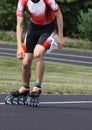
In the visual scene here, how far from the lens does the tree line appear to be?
4972 cm

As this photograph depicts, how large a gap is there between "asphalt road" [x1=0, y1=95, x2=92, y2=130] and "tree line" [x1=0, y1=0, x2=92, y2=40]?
38014 mm

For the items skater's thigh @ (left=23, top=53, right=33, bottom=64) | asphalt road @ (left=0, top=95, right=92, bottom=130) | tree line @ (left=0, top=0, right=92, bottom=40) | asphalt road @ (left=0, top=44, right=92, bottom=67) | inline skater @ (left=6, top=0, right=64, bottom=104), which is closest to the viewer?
asphalt road @ (left=0, top=95, right=92, bottom=130)

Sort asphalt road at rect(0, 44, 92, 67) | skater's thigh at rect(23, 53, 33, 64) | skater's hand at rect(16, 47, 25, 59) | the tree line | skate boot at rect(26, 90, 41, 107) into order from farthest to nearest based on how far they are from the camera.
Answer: the tree line
asphalt road at rect(0, 44, 92, 67)
skater's thigh at rect(23, 53, 33, 64)
skater's hand at rect(16, 47, 25, 59)
skate boot at rect(26, 90, 41, 107)

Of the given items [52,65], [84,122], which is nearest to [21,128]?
[84,122]

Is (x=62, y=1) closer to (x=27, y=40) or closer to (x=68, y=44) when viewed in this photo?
(x=68, y=44)

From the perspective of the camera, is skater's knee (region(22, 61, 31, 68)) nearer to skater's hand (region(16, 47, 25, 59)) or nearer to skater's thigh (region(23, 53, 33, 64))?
skater's thigh (region(23, 53, 33, 64))

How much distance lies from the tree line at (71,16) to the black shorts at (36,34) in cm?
3783

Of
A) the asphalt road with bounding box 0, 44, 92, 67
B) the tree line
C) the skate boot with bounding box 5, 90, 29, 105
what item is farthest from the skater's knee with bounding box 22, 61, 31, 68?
the tree line

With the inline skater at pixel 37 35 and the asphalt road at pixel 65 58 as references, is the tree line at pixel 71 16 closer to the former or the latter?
the asphalt road at pixel 65 58

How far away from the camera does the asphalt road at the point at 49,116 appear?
782 cm

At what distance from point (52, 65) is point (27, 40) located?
17.8m

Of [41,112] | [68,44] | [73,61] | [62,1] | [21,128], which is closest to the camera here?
[21,128]

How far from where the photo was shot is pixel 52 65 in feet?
92.8

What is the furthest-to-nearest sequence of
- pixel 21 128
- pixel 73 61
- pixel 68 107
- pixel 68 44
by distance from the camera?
1. pixel 68 44
2. pixel 73 61
3. pixel 68 107
4. pixel 21 128
